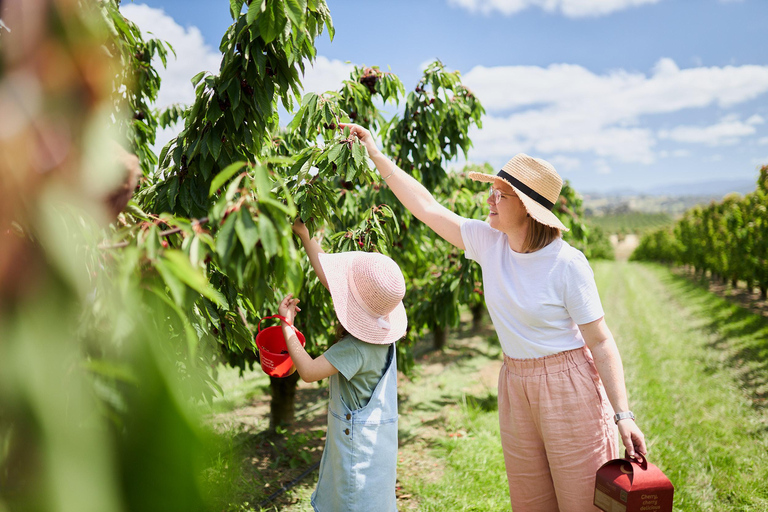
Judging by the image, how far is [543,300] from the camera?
179 centimetres

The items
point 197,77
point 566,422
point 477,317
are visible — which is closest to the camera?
point 566,422

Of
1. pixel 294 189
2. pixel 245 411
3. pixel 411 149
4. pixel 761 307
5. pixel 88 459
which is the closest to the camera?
pixel 88 459

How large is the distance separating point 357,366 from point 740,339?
9.30m

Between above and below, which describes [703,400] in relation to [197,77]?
below

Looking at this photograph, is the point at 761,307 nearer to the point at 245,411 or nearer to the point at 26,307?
the point at 245,411

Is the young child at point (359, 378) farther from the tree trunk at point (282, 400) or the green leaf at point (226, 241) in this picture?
the tree trunk at point (282, 400)

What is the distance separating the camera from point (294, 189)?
6.62ft

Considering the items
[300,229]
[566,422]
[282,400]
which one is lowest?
[282,400]

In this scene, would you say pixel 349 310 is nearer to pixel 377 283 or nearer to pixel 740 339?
pixel 377 283

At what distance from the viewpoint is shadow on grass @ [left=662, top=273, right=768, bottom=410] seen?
6.02 meters

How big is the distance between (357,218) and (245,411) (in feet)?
9.93

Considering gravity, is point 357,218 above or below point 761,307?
above

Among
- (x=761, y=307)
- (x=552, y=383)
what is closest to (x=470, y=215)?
(x=552, y=383)

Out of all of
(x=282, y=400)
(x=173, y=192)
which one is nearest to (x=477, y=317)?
(x=282, y=400)
